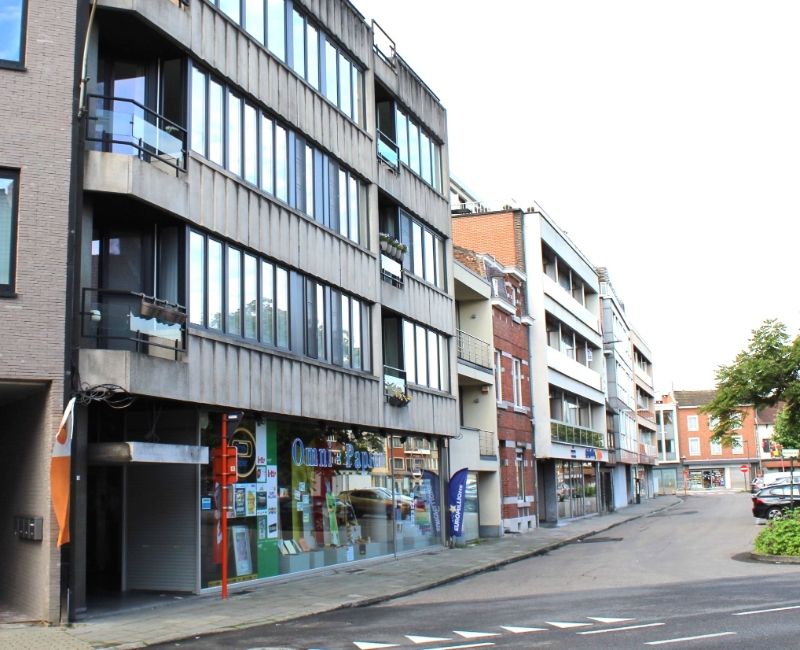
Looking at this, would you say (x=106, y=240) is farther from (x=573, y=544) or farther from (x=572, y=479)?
(x=572, y=479)

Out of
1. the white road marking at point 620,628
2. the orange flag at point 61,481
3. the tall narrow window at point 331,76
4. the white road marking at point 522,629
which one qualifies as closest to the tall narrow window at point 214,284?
the orange flag at point 61,481

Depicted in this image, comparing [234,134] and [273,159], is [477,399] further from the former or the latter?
[234,134]

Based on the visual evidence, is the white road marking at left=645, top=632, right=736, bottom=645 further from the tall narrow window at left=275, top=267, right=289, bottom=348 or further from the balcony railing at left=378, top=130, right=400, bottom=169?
the balcony railing at left=378, top=130, right=400, bottom=169

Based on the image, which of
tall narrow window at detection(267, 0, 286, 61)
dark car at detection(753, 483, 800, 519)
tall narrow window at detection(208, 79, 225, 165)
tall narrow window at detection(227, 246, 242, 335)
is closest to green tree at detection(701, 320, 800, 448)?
dark car at detection(753, 483, 800, 519)

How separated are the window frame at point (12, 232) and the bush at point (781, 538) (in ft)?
53.2

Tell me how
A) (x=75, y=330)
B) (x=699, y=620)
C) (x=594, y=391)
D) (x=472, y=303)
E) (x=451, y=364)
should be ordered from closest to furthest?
(x=699, y=620) < (x=75, y=330) < (x=451, y=364) < (x=472, y=303) < (x=594, y=391)

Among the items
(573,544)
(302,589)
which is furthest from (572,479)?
(302,589)

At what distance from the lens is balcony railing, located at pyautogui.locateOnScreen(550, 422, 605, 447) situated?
40.3m

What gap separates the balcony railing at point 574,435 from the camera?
40.3 metres

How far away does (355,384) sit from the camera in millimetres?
21891

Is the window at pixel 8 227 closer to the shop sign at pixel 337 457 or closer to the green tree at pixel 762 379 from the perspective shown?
the shop sign at pixel 337 457

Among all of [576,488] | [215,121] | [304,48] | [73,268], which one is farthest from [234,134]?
[576,488]

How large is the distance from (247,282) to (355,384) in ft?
16.3

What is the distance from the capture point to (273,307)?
18.6 metres
